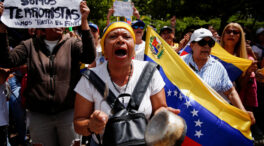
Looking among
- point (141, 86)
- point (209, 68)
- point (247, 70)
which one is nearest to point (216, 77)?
point (209, 68)

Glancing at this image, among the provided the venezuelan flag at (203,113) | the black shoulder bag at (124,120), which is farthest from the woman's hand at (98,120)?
the venezuelan flag at (203,113)

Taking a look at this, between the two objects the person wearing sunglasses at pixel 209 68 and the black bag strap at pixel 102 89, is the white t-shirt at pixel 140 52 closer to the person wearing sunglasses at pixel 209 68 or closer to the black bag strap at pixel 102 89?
the person wearing sunglasses at pixel 209 68

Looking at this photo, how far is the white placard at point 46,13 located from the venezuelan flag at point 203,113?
1.36m

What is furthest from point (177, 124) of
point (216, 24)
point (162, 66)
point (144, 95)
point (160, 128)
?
point (216, 24)

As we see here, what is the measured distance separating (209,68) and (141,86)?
1481mm

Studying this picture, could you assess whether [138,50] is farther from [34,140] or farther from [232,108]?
[34,140]

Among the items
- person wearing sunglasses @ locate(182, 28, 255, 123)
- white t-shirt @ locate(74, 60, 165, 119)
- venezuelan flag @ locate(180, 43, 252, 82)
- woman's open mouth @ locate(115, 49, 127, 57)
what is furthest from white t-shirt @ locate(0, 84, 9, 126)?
venezuelan flag @ locate(180, 43, 252, 82)

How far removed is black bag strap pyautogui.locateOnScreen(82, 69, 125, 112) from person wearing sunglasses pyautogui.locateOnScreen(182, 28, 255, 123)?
5.18 feet

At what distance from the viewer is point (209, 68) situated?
2984 millimetres

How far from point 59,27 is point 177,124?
74.5 inches

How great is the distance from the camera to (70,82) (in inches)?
100

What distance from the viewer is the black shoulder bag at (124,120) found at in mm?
1525

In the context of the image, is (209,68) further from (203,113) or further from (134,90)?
(134,90)

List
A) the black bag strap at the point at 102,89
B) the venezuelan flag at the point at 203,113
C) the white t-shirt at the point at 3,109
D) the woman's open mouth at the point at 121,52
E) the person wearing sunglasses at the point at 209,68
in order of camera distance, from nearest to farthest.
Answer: the black bag strap at the point at 102,89 < the woman's open mouth at the point at 121,52 < the venezuelan flag at the point at 203,113 < the person wearing sunglasses at the point at 209,68 < the white t-shirt at the point at 3,109
